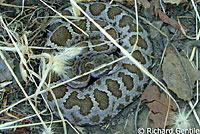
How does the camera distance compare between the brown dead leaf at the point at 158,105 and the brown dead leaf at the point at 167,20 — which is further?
the brown dead leaf at the point at 167,20

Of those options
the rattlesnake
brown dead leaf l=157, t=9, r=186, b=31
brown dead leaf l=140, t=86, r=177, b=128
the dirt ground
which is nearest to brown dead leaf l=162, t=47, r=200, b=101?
the dirt ground

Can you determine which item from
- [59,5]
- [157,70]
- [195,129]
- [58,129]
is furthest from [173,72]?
[59,5]

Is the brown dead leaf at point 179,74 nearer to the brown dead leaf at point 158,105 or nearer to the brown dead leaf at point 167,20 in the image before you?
the brown dead leaf at point 158,105

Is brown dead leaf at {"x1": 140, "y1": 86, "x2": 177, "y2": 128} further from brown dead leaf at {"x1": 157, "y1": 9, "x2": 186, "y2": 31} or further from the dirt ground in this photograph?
brown dead leaf at {"x1": 157, "y1": 9, "x2": 186, "y2": 31}

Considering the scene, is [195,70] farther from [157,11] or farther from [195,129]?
[157,11]

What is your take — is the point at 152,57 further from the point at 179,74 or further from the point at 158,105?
the point at 158,105

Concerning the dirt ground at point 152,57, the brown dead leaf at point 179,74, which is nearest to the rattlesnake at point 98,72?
the dirt ground at point 152,57

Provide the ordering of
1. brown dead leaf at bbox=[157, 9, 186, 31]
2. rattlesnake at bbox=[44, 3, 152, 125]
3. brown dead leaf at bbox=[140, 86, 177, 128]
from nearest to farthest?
brown dead leaf at bbox=[140, 86, 177, 128]
rattlesnake at bbox=[44, 3, 152, 125]
brown dead leaf at bbox=[157, 9, 186, 31]
